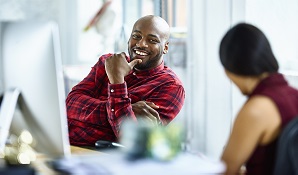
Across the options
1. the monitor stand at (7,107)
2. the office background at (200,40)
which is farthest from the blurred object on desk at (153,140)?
the office background at (200,40)

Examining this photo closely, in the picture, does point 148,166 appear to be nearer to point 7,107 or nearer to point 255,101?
point 255,101

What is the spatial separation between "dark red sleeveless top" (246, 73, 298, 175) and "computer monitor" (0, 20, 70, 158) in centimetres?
54

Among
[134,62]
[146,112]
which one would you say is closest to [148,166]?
[146,112]

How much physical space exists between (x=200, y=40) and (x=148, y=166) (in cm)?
267

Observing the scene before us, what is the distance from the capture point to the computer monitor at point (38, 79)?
1455 millimetres

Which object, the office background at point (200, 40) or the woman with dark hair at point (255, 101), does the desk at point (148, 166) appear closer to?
the woman with dark hair at point (255, 101)

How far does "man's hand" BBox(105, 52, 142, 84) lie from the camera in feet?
7.30

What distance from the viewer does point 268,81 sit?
152 centimetres

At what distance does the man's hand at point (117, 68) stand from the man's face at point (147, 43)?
0.09m

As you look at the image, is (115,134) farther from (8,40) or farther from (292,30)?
(292,30)

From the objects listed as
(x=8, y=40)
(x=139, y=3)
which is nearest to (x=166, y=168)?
(x=8, y=40)

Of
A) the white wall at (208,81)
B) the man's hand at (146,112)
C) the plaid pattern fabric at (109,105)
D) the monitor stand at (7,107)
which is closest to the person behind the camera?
the monitor stand at (7,107)

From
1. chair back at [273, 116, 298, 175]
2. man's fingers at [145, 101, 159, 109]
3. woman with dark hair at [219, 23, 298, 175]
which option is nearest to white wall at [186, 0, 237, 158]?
man's fingers at [145, 101, 159, 109]

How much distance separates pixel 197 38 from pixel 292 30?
0.91 meters
